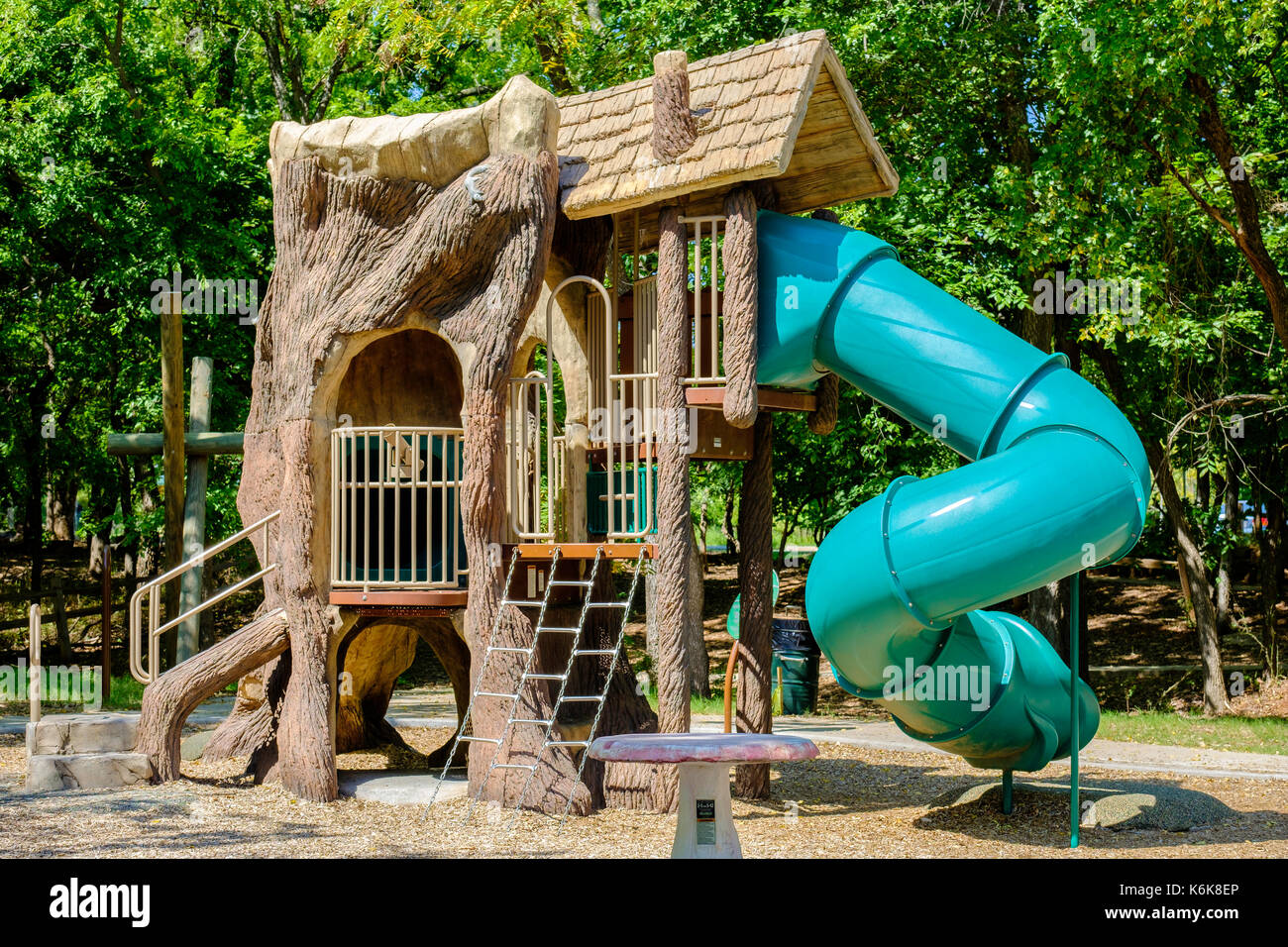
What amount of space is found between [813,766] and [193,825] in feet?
20.3

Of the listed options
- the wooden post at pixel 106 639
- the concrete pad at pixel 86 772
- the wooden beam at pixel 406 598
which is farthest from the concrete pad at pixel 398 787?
the wooden post at pixel 106 639

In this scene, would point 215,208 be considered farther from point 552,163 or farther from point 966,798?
point 966,798

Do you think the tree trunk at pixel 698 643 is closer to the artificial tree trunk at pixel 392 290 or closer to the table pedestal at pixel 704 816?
the artificial tree trunk at pixel 392 290

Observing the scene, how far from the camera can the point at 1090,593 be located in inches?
1182

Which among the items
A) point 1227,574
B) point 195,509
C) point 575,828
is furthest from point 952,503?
point 1227,574

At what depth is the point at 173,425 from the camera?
16297 millimetres

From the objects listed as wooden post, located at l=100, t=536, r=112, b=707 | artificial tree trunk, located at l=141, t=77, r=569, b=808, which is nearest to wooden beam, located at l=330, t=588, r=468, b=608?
artificial tree trunk, located at l=141, t=77, r=569, b=808

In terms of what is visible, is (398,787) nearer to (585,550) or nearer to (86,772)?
(86,772)

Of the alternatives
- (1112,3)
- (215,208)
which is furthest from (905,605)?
(215,208)

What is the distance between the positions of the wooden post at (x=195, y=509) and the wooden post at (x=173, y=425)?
0.20m

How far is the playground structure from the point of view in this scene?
29.3ft

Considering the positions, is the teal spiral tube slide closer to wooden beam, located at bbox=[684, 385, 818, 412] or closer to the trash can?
wooden beam, located at bbox=[684, 385, 818, 412]

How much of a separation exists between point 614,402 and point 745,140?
8.50ft

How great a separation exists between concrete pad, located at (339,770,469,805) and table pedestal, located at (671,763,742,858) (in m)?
3.82
